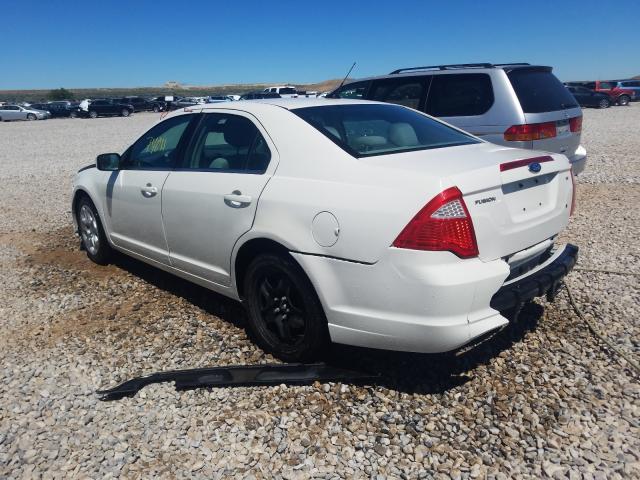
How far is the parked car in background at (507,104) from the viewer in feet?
20.8

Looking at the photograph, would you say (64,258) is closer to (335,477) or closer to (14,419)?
(14,419)

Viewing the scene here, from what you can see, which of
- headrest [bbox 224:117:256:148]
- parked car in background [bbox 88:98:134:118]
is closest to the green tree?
parked car in background [bbox 88:98:134:118]

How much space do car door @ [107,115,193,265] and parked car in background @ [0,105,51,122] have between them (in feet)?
151

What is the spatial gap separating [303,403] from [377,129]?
1822 mm

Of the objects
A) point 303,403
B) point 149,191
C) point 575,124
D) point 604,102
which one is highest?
point 575,124

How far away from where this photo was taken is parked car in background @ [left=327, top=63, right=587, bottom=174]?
6340 millimetres

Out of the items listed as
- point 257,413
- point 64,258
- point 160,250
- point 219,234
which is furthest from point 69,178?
point 257,413

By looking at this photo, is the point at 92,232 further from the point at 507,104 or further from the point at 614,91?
the point at 614,91

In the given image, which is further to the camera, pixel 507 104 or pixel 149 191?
pixel 507 104

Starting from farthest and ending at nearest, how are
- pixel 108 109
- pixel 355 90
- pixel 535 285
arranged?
pixel 108 109
pixel 355 90
pixel 535 285

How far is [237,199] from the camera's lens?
3469mm

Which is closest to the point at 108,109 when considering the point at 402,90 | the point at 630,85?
the point at 630,85

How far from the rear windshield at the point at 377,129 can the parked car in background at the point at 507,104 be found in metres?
2.67

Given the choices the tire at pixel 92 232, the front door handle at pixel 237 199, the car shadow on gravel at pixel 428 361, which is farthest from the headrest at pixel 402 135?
the tire at pixel 92 232
